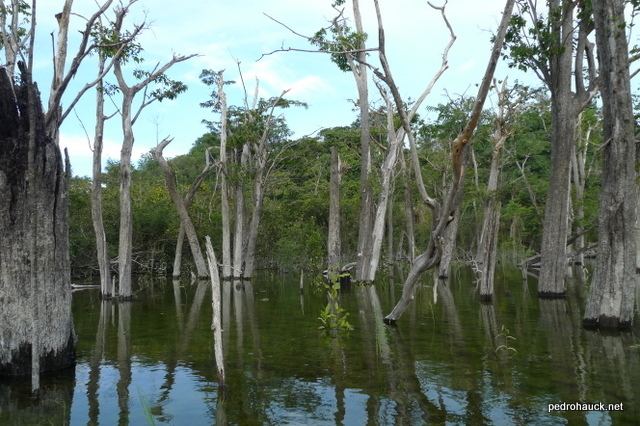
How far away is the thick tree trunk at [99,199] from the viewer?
68.2 feet

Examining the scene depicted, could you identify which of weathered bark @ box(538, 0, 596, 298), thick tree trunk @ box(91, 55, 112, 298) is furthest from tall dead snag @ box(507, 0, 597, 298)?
thick tree trunk @ box(91, 55, 112, 298)

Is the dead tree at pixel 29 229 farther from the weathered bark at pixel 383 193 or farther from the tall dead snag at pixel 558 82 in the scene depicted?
the weathered bark at pixel 383 193

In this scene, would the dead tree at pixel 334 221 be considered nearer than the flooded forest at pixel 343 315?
No

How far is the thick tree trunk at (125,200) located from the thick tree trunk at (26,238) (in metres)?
12.2

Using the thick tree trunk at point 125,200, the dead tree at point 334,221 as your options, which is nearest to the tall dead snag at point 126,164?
the thick tree trunk at point 125,200

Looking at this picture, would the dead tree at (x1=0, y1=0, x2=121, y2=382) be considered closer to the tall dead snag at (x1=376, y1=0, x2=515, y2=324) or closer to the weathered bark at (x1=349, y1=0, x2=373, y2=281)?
the tall dead snag at (x1=376, y1=0, x2=515, y2=324)

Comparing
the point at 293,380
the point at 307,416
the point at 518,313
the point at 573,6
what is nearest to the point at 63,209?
the point at 293,380

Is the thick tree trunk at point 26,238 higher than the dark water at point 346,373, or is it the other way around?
the thick tree trunk at point 26,238

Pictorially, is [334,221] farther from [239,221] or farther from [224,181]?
[224,181]

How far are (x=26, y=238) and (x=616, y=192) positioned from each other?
34.7ft

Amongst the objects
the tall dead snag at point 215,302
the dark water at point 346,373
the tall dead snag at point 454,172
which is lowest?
the dark water at point 346,373

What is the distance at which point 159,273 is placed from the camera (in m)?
36.8

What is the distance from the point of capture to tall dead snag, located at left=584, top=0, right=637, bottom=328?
1167 centimetres

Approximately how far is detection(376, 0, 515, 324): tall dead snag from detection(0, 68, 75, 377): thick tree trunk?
5.35 meters
